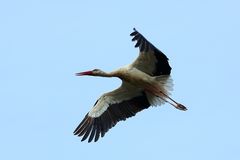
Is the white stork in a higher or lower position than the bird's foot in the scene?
higher

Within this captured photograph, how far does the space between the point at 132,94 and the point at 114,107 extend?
0.39 metres

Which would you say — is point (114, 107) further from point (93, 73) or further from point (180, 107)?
point (180, 107)

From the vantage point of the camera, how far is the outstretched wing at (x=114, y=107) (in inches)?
565

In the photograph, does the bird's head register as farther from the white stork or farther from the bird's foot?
the bird's foot

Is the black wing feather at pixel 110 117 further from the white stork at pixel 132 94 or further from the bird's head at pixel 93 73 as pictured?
the bird's head at pixel 93 73

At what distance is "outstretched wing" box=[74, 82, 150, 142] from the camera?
14352 mm

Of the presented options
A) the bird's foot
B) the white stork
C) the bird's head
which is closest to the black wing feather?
the white stork

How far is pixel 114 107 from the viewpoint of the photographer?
1455cm

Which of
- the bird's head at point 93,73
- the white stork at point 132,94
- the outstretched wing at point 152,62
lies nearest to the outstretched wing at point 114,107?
the white stork at point 132,94

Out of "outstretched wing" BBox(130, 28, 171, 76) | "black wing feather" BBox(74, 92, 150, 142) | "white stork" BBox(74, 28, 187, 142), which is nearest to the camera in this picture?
"outstretched wing" BBox(130, 28, 171, 76)

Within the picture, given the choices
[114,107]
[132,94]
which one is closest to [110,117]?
[114,107]

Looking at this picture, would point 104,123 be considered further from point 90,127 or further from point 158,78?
point 158,78

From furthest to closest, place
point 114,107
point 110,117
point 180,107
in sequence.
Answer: point 114,107, point 110,117, point 180,107

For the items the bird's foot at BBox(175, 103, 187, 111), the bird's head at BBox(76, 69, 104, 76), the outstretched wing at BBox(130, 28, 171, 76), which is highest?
the bird's head at BBox(76, 69, 104, 76)
